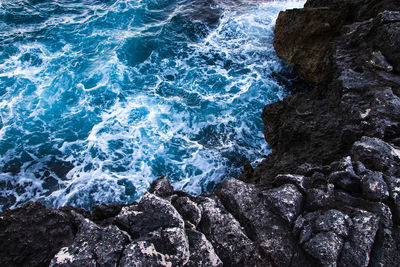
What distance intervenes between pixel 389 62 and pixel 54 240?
740cm

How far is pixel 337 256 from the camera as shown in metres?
3.09

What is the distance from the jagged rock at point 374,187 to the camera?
348cm

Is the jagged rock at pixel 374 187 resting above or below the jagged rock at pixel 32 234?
above

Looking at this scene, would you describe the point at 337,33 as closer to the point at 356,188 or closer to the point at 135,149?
the point at 356,188

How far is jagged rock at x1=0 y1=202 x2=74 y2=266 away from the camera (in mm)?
3199

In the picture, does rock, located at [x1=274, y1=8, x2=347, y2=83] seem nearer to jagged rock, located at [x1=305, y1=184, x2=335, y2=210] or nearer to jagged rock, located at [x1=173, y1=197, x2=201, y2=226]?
jagged rock, located at [x1=305, y1=184, x2=335, y2=210]

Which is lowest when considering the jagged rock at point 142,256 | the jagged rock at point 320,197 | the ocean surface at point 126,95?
the ocean surface at point 126,95

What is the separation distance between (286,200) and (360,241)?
102cm

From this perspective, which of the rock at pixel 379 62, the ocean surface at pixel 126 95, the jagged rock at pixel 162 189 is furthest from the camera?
the ocean surface at pixel 126 95

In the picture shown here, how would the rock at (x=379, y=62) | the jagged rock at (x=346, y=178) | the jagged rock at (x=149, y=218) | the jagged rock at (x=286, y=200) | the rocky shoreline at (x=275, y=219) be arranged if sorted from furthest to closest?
the rock at (x=379, y=62)
the jagged rock at (x=346, y=178)
the jagged rock at (x=286, y=200)
the jagged rock at (x=149, y=218)
the rocky shoreline at (x=275, y=219)

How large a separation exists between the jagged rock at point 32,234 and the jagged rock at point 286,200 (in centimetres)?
303

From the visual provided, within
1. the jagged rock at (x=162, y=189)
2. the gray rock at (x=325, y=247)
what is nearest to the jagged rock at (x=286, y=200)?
the gray rock at (x=325, y=247)

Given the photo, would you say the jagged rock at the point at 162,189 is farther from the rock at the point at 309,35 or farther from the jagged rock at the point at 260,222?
the rock at the point at 309,35

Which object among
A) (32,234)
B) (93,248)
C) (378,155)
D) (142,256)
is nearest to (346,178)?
(378,155)
